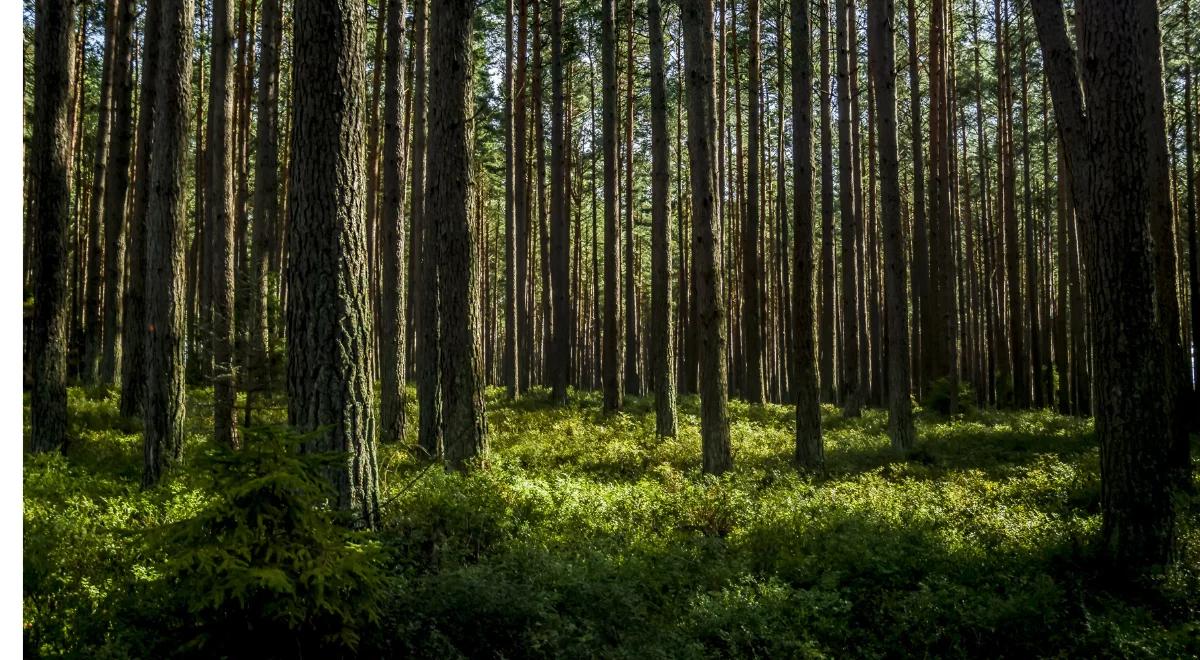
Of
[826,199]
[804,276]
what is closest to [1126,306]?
[804,276]

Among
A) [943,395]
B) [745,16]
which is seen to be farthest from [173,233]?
[745,16]

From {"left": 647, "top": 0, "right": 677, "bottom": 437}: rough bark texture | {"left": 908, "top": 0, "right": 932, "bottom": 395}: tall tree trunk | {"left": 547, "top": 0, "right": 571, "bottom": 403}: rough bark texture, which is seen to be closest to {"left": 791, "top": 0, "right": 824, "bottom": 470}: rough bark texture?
{"left": 647, "top": 0, "right": 677, "bottom": 437}: rough bark texture

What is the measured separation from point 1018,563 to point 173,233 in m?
10.1

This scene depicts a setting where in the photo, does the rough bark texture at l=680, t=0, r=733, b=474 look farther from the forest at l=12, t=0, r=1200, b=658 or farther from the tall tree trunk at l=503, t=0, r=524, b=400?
the tall tree trunk at l=503, t=0, r=524, b=400

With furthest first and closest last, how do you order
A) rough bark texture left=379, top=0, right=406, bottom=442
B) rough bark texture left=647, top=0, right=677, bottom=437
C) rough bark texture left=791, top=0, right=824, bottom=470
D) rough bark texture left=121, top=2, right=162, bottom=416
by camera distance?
rough bark texture left=647, top=0, right=677, bottom=437, rough bark texture left=379, top=0, right=406, bottom=442, rough bark texture left=121, top=2, right=162, bottom=416, rough bark texture left=791, top=0, right=824, bottom=470

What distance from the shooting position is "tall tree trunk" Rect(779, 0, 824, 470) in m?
11.3

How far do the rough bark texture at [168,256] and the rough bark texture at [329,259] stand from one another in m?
4.11

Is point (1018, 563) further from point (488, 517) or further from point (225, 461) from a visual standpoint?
point (225, 461)

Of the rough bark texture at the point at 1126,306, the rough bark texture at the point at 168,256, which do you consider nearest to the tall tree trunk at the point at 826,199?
the rough bark texture at the point at 1126,306

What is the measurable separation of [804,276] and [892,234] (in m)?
3.08

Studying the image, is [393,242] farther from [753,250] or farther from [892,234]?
[753,250]

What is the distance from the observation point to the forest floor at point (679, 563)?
4750mm

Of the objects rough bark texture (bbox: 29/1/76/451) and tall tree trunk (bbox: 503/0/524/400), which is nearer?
rough bark texture (bbox: 29/1/76/451)

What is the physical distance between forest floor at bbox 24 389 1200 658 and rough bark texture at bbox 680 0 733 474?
591 mm
